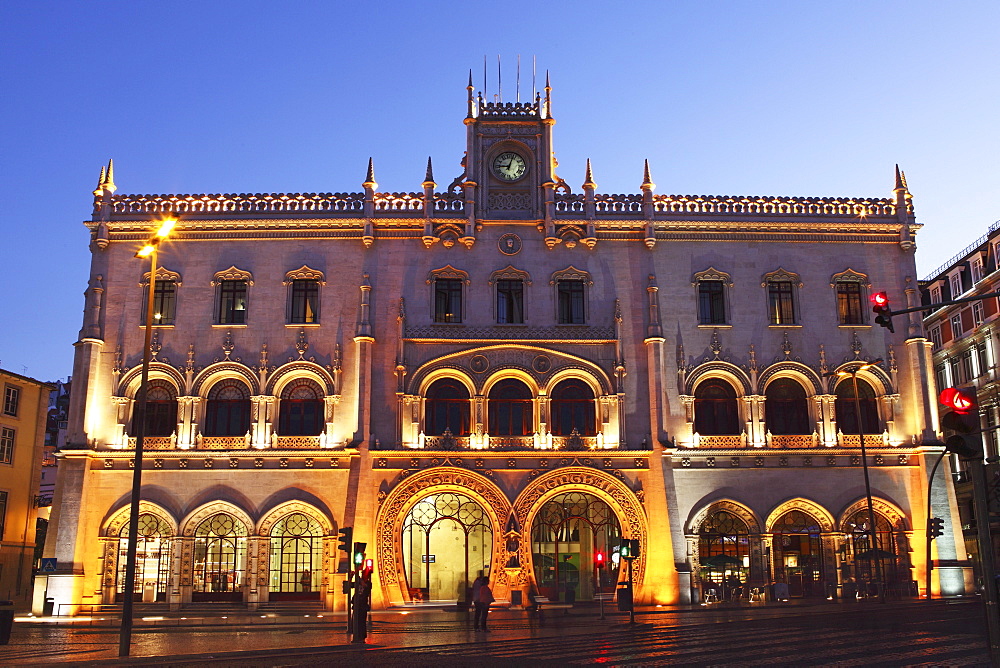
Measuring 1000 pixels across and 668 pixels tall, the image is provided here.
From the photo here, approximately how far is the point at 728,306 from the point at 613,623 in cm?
1657

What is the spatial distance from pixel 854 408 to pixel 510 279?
15716mm

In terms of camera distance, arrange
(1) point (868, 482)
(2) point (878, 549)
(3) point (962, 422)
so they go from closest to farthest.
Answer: (3) point (962, 422) → (1) point (868, 482) → (2) point (878, 549)

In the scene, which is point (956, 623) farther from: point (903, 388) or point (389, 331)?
point (389, 331)

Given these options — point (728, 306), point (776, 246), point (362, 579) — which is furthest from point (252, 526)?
point (776, 246)

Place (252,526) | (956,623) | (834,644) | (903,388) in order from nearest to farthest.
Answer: (834,644)
(956,623)
(252,526)
(903,388)

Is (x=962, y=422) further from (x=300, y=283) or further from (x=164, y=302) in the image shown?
(x=164, y=302)

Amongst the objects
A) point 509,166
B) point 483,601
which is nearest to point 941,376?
point 509,166

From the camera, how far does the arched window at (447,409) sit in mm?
40500

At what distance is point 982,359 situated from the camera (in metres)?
52.1

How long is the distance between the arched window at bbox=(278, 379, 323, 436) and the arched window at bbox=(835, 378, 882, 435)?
21987mm

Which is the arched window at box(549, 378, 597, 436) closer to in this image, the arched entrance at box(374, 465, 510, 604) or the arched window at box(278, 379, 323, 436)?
the arched entrance at box(374, 465, 510, 604)

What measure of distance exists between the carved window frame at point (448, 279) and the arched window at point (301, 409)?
5.92m

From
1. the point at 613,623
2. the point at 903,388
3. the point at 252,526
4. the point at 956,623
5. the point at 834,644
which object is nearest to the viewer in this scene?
the point at 834,644

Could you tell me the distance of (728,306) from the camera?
139ft
